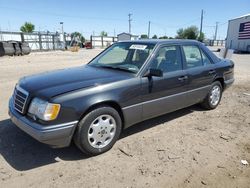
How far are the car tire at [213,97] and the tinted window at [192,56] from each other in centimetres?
80

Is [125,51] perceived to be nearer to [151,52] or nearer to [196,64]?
[151,52]

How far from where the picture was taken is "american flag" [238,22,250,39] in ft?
112

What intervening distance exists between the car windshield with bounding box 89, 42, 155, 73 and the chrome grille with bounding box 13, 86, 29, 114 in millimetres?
1527

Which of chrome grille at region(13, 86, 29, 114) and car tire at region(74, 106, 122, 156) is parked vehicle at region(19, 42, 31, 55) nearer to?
chrome grille at region(13, 86, 29, 114)

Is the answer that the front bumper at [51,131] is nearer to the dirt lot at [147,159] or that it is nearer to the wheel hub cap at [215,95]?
the dirt lot at [147,159]

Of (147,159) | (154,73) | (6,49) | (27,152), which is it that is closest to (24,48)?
(6,49)

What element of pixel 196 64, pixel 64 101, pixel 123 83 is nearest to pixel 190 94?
pixel 196 64

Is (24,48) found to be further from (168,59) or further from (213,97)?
(168,59)

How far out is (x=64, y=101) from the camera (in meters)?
2.96

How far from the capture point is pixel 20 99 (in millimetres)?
3373

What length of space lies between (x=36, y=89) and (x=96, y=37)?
5220 centimetres

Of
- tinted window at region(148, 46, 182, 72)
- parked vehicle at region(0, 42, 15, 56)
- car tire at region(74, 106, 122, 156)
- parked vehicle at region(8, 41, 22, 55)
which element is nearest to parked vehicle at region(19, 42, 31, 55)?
parked vehicle at region(8, 41, 22, 55)

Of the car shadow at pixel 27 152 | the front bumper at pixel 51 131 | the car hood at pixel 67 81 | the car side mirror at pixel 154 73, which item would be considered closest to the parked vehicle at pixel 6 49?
Answer: the car shadow at pixel 27 152

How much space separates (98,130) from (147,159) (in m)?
0.83
